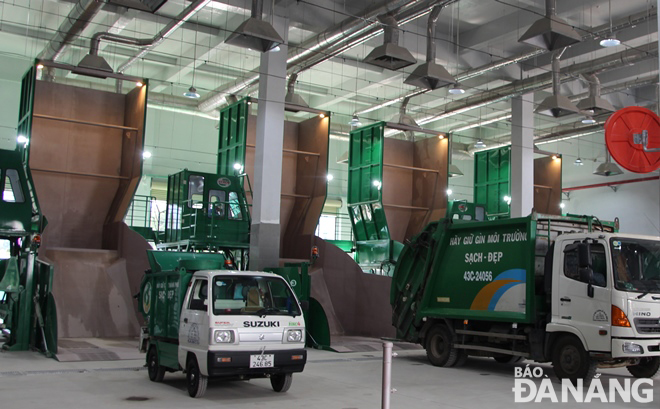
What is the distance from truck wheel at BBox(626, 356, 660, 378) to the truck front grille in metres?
0.92

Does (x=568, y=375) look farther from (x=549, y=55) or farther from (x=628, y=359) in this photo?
(x=549, y=55)

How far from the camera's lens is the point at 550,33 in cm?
1334

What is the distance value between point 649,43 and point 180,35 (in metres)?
14.4

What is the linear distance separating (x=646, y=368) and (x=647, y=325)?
1596 mm

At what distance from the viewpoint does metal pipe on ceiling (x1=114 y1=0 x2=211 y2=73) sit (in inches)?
633

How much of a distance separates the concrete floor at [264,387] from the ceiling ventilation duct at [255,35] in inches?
253

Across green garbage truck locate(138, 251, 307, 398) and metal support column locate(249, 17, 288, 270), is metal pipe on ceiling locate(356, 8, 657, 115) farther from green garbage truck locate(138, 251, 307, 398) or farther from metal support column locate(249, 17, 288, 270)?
green garbage truck locate(138, 251, 307, 398)

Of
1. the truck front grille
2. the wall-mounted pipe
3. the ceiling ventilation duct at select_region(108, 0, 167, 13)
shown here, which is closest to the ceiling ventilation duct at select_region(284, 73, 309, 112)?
the ceiling ventilation duct at select_region(108, 0, 167, 13)

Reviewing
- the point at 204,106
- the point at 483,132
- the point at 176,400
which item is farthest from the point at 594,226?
the point at 483,132

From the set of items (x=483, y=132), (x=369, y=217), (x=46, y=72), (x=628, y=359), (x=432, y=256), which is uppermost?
(x=483, y=132)

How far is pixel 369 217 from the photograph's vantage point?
66.5 feet

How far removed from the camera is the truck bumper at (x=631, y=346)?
9.35 m

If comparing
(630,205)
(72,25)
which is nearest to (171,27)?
(72,25)

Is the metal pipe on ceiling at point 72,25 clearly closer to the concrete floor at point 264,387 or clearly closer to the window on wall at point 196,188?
the window on wall at point 196,188
